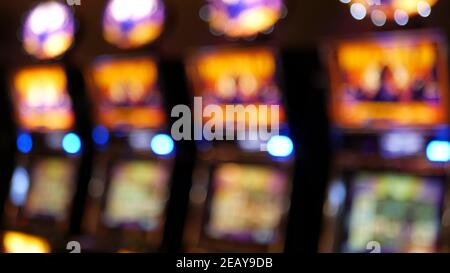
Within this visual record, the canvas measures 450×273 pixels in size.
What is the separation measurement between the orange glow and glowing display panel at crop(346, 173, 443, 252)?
6.22ft

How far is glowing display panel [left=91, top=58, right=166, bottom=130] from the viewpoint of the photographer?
15.3 feet

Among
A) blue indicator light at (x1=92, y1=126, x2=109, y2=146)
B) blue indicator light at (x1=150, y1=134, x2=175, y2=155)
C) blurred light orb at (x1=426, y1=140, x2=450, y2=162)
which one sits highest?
blue indicator light at (x1=92, y1=126, x2=109, y2=146)

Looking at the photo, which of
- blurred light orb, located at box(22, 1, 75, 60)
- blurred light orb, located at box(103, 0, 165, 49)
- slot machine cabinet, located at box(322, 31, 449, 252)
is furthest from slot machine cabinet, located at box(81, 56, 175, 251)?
slot machine cabinet, located at box(322, 31, 449, 252)

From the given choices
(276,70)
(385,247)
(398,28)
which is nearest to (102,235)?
(276,70)

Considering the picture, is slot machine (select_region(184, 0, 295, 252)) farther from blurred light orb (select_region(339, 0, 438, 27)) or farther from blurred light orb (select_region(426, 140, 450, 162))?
blurred light orb (select_region(426, 140, 450, 162))

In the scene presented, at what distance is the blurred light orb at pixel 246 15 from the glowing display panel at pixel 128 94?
27.6 inches

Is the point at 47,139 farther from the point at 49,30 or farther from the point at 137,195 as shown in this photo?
the point at 137,195

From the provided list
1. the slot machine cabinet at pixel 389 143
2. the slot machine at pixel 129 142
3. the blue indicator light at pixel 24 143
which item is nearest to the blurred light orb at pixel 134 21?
the slot machine at pixel 129 142

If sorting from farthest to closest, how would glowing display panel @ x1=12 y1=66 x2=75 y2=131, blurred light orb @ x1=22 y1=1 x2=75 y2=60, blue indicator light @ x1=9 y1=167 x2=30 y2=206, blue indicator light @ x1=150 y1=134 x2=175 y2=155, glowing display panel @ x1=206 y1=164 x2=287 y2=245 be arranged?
blue indicator light @ x1=9 y1=167 x2=30 y2=206 < glowing display panel @ x1=12 y1=66 x2=75 y2=131 < blurred light orb @ x1=22 y1=1 x2=75 y2=60 < blue indicator light @ x1=150 y1=134 x2=175 y2=155 < glowing display panel @ x1=206 y1=164 x2=287 y2=245

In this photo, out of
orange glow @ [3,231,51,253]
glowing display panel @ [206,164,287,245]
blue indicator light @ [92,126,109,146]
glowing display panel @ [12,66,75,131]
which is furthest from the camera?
glowing display panel @ [12,66,75,131]

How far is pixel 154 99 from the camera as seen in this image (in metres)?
4.67

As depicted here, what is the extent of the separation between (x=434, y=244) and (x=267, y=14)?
1497 mm

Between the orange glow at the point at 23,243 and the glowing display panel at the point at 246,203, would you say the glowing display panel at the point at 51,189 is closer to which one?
the orange glow at the point at 23,243
